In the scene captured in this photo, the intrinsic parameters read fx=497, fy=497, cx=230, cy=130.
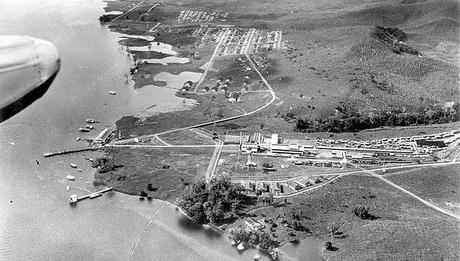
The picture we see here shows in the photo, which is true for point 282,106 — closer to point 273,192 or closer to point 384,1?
point 273,192

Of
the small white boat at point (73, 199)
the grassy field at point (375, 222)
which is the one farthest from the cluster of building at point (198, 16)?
the grassy field at point (375, 222)

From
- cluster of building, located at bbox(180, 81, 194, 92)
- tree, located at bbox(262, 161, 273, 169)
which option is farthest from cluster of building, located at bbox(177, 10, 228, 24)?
tree, located at bbox(262, 161, 273, 169)

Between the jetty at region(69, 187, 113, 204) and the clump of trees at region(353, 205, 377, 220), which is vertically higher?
the clump of trees at region(353, 205, 377, 220)

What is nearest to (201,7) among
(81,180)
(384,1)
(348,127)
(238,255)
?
(384,1)

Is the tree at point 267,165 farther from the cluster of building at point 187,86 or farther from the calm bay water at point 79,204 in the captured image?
the cluster of building at point 187,86

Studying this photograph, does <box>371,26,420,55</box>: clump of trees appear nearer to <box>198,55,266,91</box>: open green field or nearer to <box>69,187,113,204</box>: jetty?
<box>198,55,266,91</box>: open green field

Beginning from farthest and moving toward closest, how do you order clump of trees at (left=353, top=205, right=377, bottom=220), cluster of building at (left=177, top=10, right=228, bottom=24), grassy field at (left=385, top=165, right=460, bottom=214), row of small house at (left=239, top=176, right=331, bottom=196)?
cluster of building at (left=177, top=10, right=228, bottom=24)
row of small house at (left=239, top=176, right=331, bottom=196)
grassy field at (left=385, top=165, right=460, bottom=214)
clump of trees at (left=353, top=205, right=377, bottom=220)

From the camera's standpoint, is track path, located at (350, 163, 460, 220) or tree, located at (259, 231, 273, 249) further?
track path, located at (350, 163, 460, 220)
